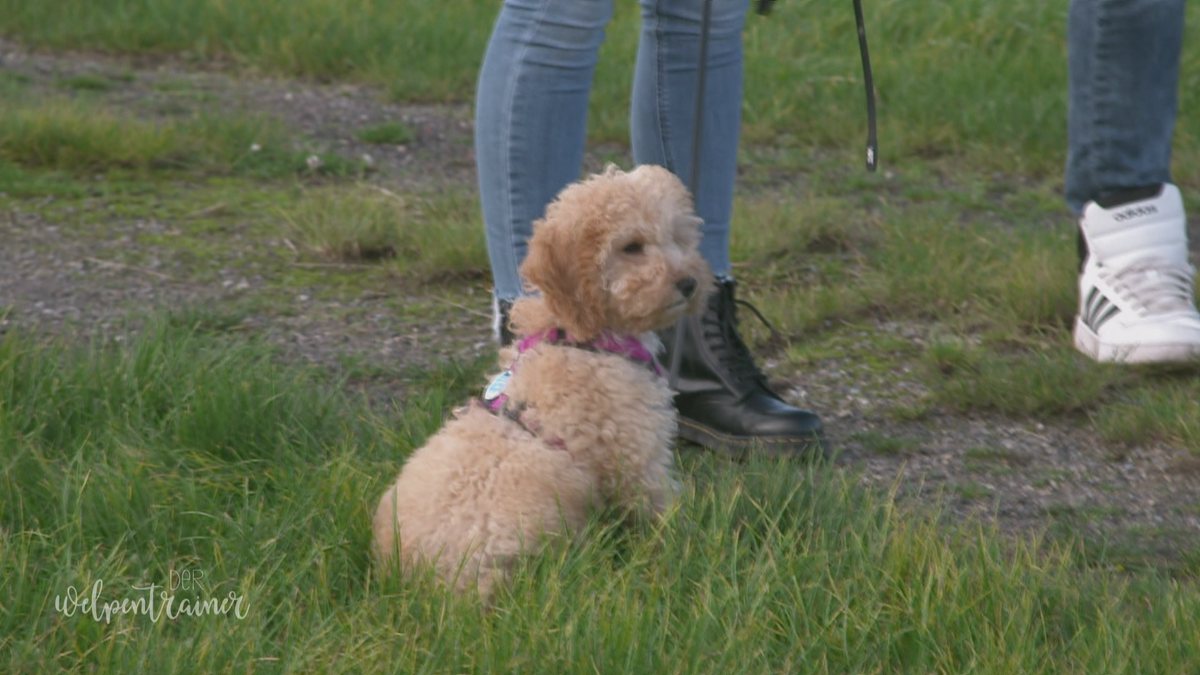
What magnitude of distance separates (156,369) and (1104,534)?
83.8 inches

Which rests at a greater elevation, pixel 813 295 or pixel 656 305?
pixel 656 305

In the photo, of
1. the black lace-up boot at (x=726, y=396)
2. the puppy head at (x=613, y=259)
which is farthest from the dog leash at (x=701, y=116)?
the puppy head at (x=613, y=259)

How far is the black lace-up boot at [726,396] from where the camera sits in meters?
3.18

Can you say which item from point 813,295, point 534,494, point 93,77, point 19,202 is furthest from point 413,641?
point 93,77

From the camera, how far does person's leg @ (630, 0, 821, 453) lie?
3248 millimetres

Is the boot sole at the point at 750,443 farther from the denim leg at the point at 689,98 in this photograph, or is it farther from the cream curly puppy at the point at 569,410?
the cream curly puppy at the point at 569,410

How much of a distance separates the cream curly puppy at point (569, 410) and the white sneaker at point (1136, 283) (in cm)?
164

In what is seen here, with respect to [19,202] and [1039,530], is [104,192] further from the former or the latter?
[1039,530]

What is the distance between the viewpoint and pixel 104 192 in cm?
516

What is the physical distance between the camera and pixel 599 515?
97.7 inches

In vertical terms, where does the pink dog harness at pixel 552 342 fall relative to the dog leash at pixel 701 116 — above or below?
below

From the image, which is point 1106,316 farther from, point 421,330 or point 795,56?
point 795,56

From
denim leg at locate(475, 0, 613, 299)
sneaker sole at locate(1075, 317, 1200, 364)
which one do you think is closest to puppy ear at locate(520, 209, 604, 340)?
denim leg at locate(475, 0, 613, 299)

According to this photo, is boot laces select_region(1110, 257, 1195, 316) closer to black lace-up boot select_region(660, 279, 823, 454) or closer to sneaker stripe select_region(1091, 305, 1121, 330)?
sneaker stripe select_region(1091, 305, 1121, 330)
